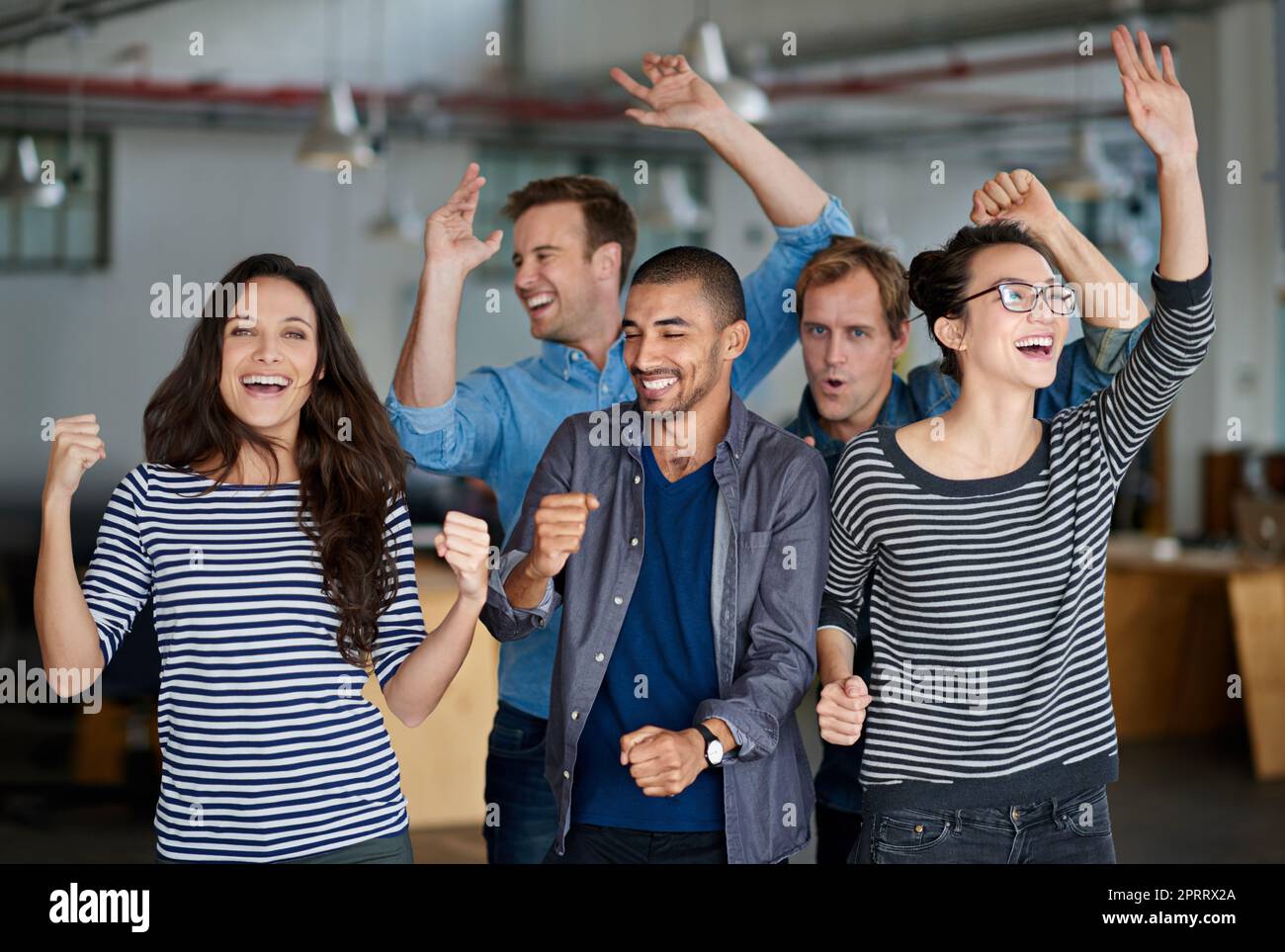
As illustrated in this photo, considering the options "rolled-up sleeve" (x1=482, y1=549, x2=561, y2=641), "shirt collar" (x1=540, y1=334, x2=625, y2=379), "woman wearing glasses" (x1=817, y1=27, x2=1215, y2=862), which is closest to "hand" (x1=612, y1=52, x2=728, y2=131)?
"shirt collar" (x1=540, y1=334, x2=625, y2=379)

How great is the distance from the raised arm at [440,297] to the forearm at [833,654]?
2.50 feet

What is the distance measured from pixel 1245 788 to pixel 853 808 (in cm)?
415

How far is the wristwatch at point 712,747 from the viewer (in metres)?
1.73

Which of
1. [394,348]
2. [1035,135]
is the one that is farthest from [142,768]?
[1035,135]

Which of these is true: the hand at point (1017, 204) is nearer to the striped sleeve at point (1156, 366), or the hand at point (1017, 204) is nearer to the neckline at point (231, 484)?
the striped sleeve at point (1156, 366)

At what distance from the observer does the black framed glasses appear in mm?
1909

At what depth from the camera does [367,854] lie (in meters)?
1.83

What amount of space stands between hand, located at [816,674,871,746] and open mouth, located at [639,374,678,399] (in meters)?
0.44

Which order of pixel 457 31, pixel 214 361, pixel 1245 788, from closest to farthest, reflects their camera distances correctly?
pixel 214 361 < pixel 1245 788 < pixel 457 31

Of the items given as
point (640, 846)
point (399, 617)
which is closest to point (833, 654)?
point (640, 846)

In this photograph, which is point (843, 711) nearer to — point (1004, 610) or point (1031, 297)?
point (1004, 610)

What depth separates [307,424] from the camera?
199 cm

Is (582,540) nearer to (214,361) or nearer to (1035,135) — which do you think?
(214,361)

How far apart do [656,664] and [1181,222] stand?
88 cm
